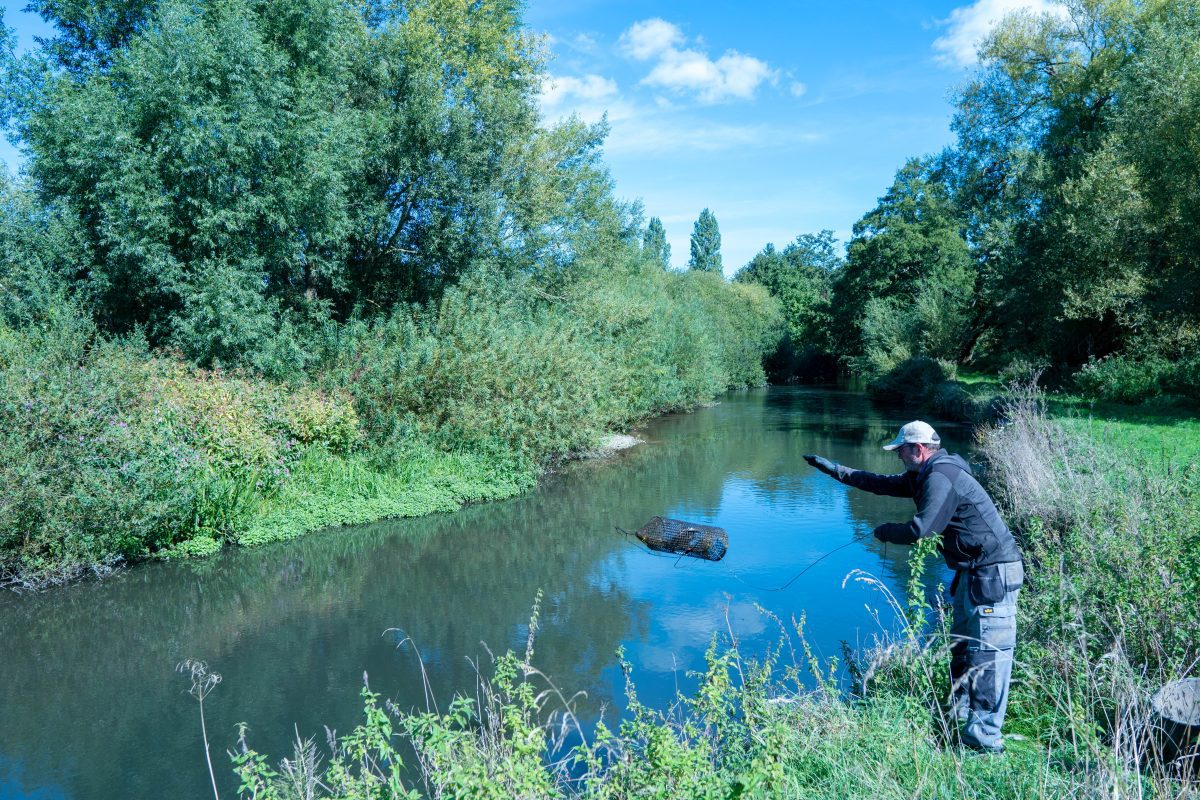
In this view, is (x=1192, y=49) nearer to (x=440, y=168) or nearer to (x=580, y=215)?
(x=580, y=215)

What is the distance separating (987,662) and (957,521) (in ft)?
3.11

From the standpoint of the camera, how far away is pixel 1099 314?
23.3 m

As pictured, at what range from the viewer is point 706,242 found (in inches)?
3243

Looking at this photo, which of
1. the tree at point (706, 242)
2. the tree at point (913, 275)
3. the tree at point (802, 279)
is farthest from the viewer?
the tree at point (706, 242)

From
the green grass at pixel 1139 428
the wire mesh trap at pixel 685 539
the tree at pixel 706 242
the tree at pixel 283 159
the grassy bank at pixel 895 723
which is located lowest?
the wire mesh trap at pixel 685 539

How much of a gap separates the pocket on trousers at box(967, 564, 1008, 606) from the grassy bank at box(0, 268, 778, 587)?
1099 cm

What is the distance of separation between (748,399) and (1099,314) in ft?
69.0

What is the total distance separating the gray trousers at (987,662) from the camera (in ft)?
16.8

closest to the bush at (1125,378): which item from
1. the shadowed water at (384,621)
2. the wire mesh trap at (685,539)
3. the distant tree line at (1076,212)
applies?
the distant tree line at (1076,212)

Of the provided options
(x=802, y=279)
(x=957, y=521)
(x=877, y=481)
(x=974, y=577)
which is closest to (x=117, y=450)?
(x=877, y=481)

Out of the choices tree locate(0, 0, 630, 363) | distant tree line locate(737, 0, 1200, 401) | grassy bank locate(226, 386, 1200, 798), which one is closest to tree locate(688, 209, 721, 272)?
distant tree line locate(737, 0, 1200, 401)

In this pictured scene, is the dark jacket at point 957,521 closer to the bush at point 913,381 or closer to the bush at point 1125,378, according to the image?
the bush at point 1125,378

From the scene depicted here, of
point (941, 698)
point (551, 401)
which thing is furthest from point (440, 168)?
point (941, 698)

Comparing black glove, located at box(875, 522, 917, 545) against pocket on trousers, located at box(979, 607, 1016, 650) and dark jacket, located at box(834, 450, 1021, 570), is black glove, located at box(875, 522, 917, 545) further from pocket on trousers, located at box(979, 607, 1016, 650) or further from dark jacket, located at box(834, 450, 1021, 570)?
pocket on trousers, located at box(979, 607, 1016, 650)
